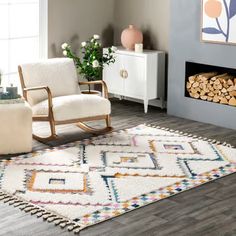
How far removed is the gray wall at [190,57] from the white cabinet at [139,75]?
234 millimetres

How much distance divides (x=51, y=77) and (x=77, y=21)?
4.56 ft

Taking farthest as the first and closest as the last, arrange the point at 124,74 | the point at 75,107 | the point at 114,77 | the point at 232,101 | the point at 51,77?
1. the point at 114,77
2. the point at 124,74
3. the point at 232,101
4. the point at 51,77
5. the point at 75,107

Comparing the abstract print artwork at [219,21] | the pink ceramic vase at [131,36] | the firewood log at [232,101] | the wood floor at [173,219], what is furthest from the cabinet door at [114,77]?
the wood floor at [173,219]

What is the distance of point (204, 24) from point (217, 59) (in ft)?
1.28

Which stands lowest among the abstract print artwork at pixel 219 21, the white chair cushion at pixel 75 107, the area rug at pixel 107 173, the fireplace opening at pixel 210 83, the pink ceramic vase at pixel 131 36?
the area rug at pixel 107 173

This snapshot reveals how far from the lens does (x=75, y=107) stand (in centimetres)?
580

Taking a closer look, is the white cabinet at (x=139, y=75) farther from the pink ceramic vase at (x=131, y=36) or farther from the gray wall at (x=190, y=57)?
the gray wall at (x=190, y=57)

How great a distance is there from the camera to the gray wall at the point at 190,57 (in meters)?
6.41

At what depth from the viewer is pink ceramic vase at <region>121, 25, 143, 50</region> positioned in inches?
284

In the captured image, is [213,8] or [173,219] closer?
[173,219]

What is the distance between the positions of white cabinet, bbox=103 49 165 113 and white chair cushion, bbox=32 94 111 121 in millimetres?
1125

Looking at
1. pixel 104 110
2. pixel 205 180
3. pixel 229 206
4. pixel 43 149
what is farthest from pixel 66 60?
pixel 229 206

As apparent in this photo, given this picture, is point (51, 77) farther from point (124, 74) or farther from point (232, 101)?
point (232, 101)

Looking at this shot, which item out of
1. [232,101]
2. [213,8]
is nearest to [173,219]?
[232,101]
